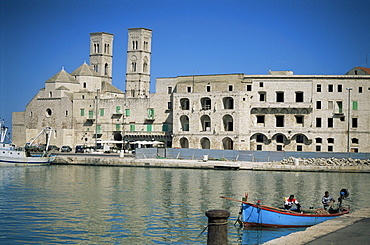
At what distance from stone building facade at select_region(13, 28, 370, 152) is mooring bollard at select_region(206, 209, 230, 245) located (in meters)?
45.6

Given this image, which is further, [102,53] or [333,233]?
[102,53]

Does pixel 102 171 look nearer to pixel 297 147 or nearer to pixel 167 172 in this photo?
pixel 167 172

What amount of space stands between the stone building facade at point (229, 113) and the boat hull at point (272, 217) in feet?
115

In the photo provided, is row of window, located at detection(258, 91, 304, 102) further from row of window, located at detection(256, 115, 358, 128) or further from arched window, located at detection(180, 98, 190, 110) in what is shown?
arched window, located at detection(180, 98, 190, 110)

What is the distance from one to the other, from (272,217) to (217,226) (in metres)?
10.5

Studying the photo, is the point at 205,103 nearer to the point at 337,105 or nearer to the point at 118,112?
the point at 118,112

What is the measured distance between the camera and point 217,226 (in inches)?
469

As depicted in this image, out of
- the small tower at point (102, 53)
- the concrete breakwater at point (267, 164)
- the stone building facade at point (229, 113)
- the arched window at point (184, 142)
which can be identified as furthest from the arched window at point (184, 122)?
the small tower at point (102, 53)

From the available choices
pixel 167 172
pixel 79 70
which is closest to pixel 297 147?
pixel 167 172

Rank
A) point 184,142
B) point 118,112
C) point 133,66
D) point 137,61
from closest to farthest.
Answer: point 184,142
point 118,112
point 137,61
point 133,66

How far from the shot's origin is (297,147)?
58.1 meters

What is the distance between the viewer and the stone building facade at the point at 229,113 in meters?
57.3

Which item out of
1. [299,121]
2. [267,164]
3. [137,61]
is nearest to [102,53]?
[137,61]

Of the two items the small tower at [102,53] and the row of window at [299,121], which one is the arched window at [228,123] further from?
the small tower at [102,53]
